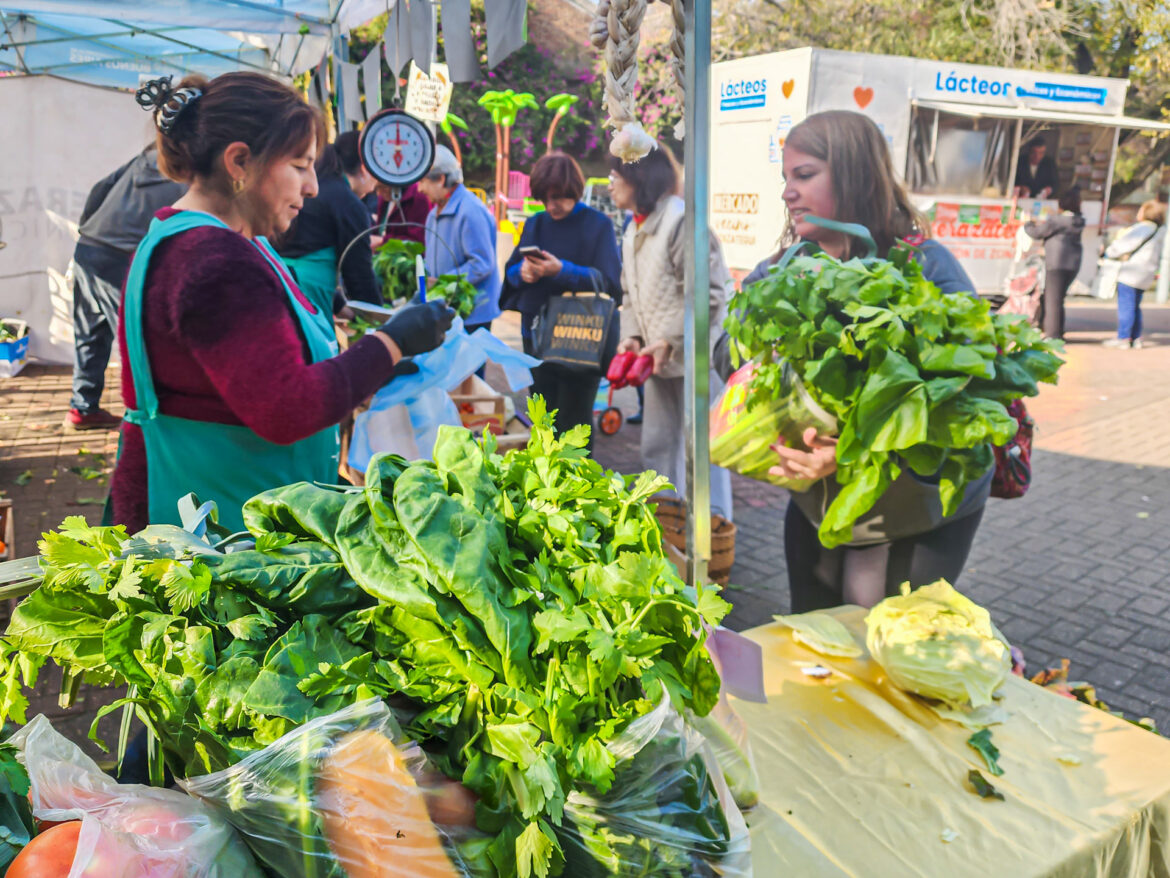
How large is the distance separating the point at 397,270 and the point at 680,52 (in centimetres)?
325

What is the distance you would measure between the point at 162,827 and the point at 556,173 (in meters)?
4.61

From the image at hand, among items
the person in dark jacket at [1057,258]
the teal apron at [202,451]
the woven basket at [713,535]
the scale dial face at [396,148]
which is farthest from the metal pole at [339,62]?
the person in dark jacket at [1057,258]

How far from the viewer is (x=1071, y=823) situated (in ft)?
5.02

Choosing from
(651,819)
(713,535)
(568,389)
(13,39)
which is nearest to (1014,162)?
(568,389)

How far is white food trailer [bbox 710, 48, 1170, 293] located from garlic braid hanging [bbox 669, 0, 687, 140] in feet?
29.4

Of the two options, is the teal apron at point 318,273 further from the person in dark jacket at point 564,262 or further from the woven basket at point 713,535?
the woven basket at point 713,535

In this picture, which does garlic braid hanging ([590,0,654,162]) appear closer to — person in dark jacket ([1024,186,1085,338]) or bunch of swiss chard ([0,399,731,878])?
bunch of swiss chard ([0,399,731,878])

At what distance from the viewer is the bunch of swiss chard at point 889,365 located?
6.32ft

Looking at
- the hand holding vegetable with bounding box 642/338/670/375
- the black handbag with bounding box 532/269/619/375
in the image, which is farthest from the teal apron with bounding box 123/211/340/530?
the black handbag with bounding box 532/269/619/375

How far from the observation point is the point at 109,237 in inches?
236

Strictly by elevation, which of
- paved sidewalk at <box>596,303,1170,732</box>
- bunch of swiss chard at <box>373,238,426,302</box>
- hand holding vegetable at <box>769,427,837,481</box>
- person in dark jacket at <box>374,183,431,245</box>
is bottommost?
paved sidewalk at <box>596,303,1170,732</box>

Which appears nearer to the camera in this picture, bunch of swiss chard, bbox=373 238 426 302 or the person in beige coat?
the person in beige coat

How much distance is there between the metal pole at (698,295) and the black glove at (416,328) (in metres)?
0.99

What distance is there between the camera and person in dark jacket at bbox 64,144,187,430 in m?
5.89
